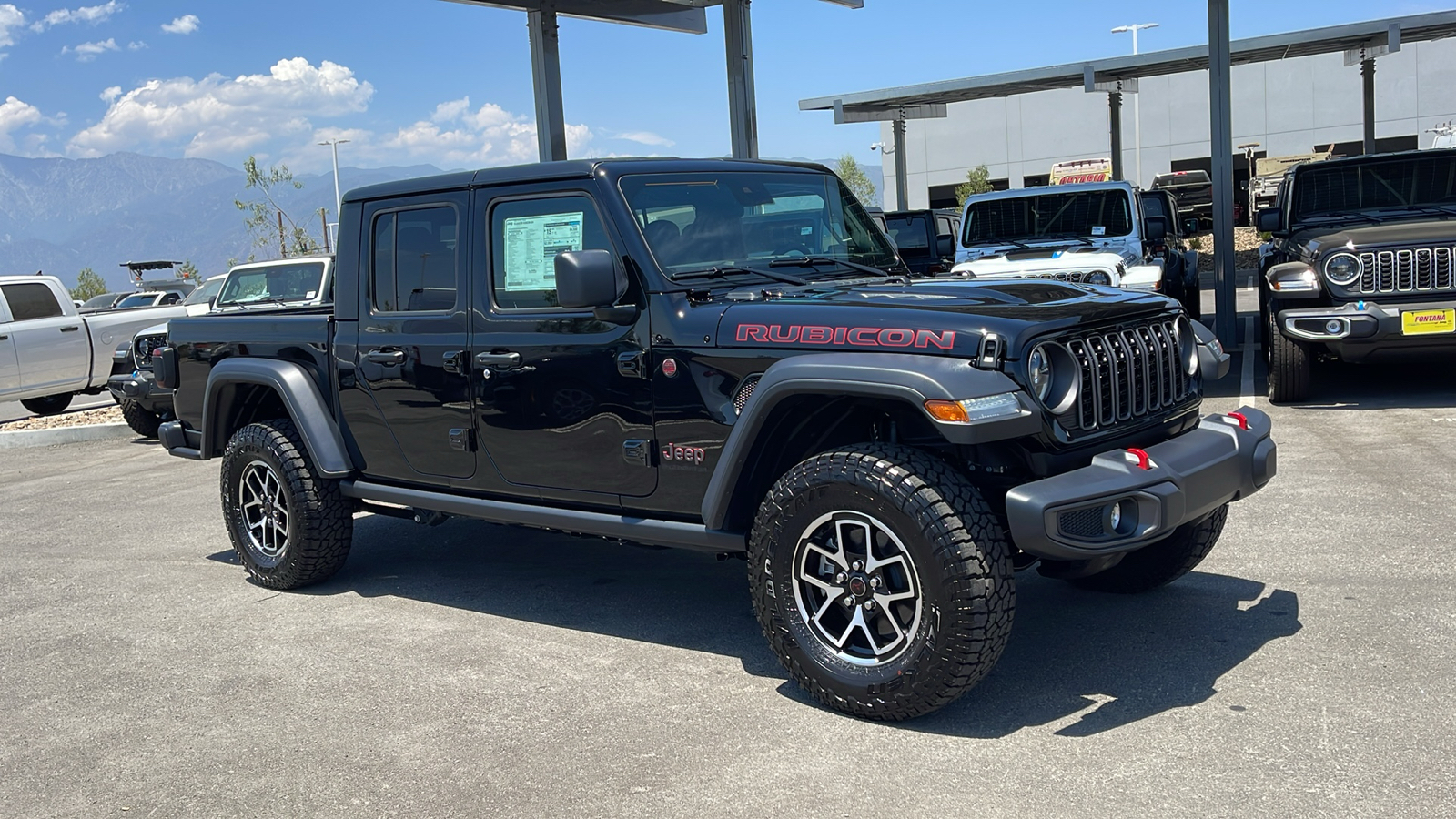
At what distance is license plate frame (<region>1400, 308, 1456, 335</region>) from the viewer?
28.0 feet

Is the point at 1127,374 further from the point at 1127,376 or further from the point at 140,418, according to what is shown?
the point at 140,418

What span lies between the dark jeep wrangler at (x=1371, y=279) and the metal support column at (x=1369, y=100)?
56.3 feet

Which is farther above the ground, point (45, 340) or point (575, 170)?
point (575, 170)

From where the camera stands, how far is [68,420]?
13922 millimetres

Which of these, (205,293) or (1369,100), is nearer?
(205,293)

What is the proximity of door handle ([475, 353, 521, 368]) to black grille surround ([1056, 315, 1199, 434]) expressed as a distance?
210cm

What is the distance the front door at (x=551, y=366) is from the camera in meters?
4.67

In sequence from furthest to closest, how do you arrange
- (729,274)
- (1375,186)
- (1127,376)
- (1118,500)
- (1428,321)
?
(1375,186) < (1428,321) < (729,274) < (1127,376) < (1118,500)

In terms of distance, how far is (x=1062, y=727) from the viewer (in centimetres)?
389

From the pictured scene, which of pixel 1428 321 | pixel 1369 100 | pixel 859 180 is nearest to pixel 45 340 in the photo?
pixel 1428 321

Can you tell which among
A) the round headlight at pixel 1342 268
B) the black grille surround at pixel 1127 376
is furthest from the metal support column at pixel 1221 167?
the black grille surround at pixel 1127 376

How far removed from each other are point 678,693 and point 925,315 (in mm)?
1546

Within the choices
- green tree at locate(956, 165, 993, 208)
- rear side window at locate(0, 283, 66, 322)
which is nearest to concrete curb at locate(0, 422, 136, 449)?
rear side window at locate(0, 283, 66, 322)

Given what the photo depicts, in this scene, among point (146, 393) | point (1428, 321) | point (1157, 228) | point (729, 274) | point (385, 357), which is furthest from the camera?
point (1157, 228)
